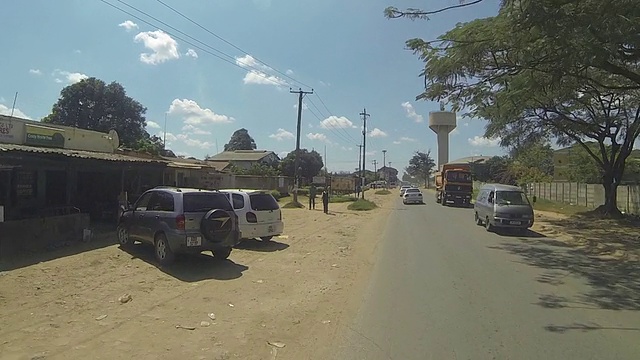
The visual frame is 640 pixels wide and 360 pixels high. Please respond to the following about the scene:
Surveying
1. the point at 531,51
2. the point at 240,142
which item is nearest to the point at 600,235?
the point at 531,51

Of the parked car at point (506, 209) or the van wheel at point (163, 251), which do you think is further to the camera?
the parked car at point (506, 209)

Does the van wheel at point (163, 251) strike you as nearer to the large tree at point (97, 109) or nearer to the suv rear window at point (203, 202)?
the suv rear window at point (203, 202)

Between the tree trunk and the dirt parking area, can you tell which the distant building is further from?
the dirt parking area

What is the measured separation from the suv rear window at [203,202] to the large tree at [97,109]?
37559 millimetres

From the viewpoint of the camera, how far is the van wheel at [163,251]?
36.4 feet

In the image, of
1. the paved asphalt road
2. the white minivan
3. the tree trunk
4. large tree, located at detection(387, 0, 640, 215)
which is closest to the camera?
the paved asphalt road

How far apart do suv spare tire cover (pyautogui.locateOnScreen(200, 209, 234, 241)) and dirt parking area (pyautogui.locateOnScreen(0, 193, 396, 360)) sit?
77 centimetres

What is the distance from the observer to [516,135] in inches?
1252

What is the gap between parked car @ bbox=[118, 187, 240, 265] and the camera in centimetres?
1098

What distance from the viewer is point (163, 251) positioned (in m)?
11.3

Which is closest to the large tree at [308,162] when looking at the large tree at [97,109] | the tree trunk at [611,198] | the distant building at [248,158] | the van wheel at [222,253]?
the distant building at [248,158]

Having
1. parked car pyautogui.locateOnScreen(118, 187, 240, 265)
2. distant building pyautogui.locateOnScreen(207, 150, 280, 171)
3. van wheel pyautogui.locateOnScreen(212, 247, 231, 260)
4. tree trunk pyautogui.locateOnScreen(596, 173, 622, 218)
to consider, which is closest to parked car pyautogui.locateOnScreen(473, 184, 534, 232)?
tree trunk pyautogui.locateOnScreen(596, 173, 622, 218)

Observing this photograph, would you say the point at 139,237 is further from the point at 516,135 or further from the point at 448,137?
the point at 448,137

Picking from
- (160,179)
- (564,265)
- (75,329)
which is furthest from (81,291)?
(160,179)
